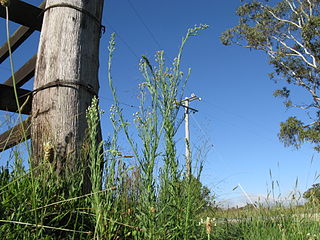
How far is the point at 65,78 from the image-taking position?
2.06 m

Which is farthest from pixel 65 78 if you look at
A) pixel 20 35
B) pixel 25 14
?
pixel 20 35

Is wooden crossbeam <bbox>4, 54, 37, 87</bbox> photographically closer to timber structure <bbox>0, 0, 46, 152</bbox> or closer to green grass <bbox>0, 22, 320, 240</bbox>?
timber structure <bbox>0, 0, 46, 152</bbox>

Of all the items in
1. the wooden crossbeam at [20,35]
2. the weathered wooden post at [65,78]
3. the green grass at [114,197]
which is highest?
the wooden crossbeam at [20,35]

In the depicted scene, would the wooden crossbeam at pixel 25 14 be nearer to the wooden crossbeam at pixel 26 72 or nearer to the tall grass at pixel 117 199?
the wooden crossbeam at pixel 26 72

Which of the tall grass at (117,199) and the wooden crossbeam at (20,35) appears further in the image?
the wooden crossbeam at (20,35)

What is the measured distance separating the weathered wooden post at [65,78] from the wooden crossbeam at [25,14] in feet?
0.66

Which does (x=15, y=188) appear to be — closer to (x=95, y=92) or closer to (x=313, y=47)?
(x=95, y=92)

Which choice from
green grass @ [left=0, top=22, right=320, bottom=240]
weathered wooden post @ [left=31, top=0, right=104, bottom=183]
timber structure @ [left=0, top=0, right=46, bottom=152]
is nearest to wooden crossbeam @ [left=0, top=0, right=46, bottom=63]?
timber structure @ [left=0, top=0, right=46, bottom=152]

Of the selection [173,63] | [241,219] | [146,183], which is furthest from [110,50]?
[241,219]

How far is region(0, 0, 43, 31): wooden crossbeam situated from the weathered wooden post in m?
0.20

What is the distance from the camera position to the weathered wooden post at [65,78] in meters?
1.96

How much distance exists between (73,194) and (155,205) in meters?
0.63

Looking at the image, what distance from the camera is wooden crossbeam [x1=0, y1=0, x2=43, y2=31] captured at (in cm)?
237

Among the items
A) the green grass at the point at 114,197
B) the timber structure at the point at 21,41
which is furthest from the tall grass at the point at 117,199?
the timber structure at the point at 21,41
